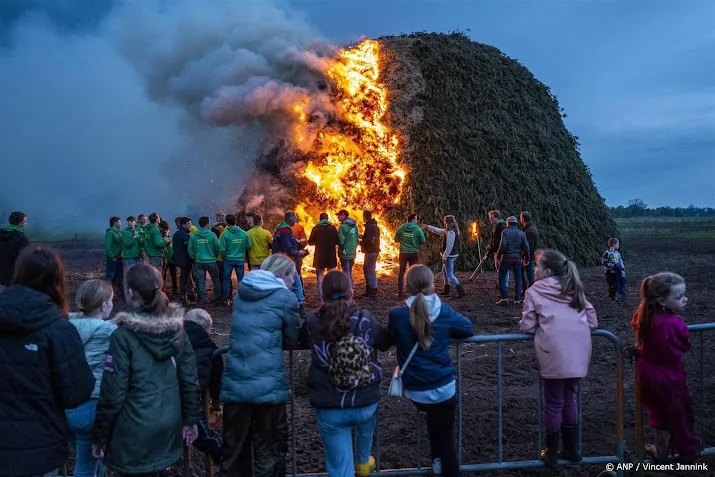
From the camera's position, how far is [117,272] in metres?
13.8

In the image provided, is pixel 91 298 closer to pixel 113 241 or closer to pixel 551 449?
pixel 551 449

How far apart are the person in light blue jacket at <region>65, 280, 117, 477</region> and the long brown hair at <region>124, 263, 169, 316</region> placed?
0.37m

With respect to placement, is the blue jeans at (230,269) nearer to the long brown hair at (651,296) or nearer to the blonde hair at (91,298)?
the blonde hair at (91,298)

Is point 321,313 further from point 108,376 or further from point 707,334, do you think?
point 707,334

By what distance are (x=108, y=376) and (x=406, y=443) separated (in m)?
3.20

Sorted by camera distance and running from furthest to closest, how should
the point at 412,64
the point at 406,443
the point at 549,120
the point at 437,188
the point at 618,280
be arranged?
the point at 549,120 → the point at 412,64 → the point at 437,188 → the point at 618,280 → the point at 406,443

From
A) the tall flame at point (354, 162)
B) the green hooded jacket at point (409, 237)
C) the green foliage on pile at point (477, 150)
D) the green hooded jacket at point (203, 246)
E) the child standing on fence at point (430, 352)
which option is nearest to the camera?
the child standing on fence at point (430, 352)

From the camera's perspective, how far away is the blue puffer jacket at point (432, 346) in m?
3.99

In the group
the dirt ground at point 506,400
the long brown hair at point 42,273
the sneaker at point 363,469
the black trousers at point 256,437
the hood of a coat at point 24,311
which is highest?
the long brown hair at point 42,273

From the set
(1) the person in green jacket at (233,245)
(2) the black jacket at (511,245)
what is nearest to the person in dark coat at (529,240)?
(2) the black jacket at (511,245)

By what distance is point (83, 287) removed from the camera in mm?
3838

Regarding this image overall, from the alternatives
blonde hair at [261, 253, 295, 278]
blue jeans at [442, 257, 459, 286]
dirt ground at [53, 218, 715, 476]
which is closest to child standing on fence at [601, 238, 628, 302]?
dirt ground at [53, 218, 715, 476]

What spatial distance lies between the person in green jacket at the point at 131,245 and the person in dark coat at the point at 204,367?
9761 mm

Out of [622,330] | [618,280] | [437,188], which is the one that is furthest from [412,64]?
[622,330]
